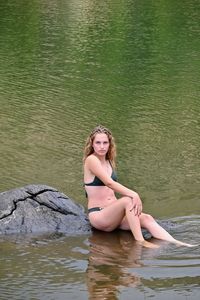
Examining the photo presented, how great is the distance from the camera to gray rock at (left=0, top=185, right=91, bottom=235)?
887cm

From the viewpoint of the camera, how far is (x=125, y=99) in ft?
63.4

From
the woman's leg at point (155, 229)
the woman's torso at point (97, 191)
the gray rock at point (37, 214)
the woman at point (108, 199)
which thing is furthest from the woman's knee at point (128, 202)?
the gray rock at point (37, 214)

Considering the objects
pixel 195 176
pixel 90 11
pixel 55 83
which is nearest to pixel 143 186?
pixel 195 176

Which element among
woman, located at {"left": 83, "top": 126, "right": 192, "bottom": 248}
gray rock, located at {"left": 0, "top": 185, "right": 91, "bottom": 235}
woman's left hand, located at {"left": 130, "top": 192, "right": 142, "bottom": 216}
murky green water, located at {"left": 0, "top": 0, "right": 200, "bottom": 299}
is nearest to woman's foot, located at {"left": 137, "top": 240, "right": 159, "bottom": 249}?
woman, located at {"left": 83, "top": 126, "right": 192, "bottom": 248}

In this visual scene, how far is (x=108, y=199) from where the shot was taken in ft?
29.2

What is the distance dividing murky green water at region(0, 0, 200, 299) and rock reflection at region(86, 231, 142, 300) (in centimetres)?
1

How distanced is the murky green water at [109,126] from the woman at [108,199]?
0.64 ft

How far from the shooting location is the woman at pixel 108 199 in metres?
8.51

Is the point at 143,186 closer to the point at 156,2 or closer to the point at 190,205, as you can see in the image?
the point at 190,205

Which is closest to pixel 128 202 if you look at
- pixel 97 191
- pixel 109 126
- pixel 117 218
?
pixel 117 218

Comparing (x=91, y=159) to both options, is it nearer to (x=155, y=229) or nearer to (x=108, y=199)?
(x=108, y=199)

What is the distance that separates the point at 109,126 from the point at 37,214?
7407mm

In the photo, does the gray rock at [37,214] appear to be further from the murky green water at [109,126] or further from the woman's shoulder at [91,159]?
the woman's shoulder at [91,159]

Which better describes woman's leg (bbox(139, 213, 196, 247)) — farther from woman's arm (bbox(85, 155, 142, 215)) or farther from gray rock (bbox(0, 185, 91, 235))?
gray rock (bbox(0, 185, 91, 235))
